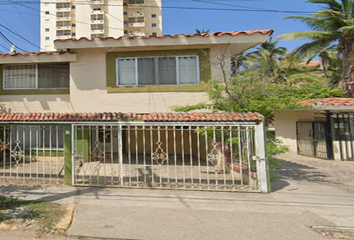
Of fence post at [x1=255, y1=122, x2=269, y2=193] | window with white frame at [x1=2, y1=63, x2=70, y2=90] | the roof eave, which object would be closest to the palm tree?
the roof eave

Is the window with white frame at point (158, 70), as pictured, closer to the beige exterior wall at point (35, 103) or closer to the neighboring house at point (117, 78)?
the neighboring house at point (117, 78)

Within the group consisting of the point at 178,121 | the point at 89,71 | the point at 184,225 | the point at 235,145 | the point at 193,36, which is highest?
the point at 193,36

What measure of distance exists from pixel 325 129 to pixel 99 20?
51.3 meters

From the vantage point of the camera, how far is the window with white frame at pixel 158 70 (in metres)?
8.93

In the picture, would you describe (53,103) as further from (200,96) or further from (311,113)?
(311,113)

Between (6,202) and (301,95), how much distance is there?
14.2m

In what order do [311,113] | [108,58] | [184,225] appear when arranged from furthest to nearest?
[311,113] < [108,58] < [184,225]

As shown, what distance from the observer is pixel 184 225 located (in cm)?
367

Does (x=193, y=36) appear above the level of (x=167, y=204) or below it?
above

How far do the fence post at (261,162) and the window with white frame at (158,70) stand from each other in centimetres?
421

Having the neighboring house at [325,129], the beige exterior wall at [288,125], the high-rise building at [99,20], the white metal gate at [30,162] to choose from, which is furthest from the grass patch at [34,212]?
the high-rise building at [99,20]

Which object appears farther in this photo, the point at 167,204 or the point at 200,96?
the point at 200,96

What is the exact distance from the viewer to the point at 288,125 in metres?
12.1

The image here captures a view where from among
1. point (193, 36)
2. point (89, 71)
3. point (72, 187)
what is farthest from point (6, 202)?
point (193, 36)
